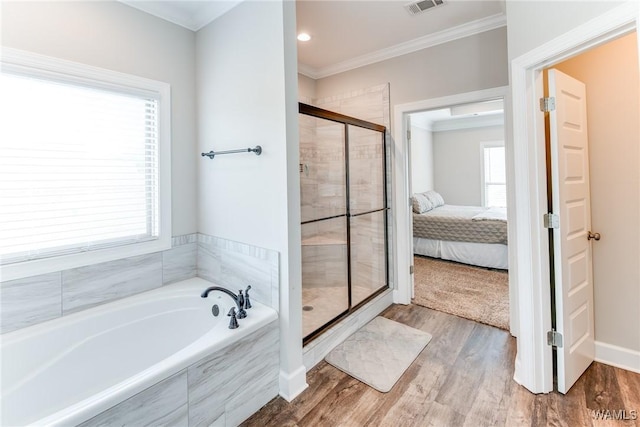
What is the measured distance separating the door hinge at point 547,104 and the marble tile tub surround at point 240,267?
1819 millimetres

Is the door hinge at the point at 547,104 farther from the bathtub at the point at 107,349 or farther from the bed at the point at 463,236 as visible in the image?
the bed at the point at 463,236

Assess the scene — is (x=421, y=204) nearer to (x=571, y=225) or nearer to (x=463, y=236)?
(x=463, y=236)

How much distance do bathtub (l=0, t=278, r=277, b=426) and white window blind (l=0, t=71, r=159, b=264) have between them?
45cm

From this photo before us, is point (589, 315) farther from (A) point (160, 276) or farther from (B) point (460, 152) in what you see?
(B) point (460, 152)

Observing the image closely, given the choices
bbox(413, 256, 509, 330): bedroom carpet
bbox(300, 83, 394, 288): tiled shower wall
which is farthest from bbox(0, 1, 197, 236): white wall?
bbox(413, 256, 509, 330): bedroom carpet

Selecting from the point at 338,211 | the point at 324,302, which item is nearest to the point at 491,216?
the point at 338,211

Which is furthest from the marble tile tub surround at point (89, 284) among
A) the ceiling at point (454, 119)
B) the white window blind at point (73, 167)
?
the ceiling at point (454, 119)

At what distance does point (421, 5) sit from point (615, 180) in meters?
1.84

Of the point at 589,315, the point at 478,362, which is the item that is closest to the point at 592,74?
the point at 589,315

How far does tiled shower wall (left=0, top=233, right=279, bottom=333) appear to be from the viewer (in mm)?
1739

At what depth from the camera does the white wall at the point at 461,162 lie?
709 cm

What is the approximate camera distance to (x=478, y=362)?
220cm

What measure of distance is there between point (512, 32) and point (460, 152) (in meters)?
5.90

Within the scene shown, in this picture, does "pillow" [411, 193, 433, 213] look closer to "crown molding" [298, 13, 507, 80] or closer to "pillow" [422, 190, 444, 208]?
"pillow" [422, 190, 444, 208]
